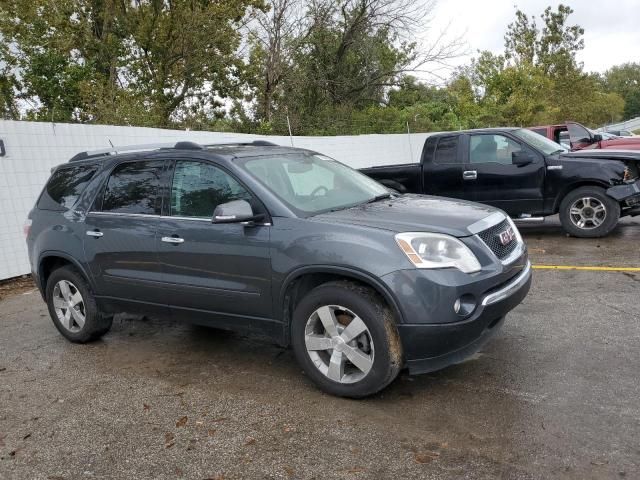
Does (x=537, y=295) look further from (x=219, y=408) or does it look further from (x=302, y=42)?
(x=302, y=42)

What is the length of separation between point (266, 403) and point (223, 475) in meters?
0.84

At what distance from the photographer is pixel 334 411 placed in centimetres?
372

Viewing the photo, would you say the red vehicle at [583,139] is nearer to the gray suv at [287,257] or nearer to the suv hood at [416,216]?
the suv hood at [416,216]

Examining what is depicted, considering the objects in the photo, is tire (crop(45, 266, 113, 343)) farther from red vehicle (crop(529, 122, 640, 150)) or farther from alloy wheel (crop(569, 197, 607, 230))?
red vehicle (crop(529, 122, 640, 150))

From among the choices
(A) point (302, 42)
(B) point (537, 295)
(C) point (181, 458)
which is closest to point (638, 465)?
(C) point (181, 458)

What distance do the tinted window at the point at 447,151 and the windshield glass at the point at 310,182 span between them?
14.8 feet

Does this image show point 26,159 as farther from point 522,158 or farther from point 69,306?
point 522,158

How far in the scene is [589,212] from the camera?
8.41 m

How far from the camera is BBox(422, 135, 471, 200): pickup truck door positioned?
9.28 m

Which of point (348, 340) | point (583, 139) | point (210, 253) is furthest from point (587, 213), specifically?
point (210, 253)

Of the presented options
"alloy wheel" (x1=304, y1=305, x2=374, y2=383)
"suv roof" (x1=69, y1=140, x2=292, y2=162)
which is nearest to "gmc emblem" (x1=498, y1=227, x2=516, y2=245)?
"alloy wheel" (x1=304, y1=305, x2=374, y2=383)

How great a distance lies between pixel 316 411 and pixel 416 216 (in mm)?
1455

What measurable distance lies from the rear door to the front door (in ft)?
0.50

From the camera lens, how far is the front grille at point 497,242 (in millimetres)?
3934
